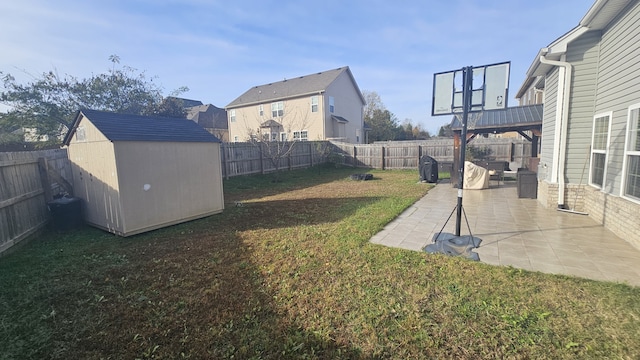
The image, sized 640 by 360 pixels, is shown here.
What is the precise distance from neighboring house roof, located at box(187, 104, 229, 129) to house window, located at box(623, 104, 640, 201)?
A: 107 feet

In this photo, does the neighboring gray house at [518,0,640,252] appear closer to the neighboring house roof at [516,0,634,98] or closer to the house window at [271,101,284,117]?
the neighboring house roof at [516,0,634,98]

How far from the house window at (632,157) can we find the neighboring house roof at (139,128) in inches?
310

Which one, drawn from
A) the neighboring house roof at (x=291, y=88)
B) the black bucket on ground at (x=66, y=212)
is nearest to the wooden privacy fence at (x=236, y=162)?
the black bucket on ground at (x=66, y=212)

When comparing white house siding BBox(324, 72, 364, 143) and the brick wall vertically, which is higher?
white house siding BBox(324, 72, 364, 143)

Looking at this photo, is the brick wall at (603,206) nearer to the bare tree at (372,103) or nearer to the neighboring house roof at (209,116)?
the neighboring house roof at (209,116)

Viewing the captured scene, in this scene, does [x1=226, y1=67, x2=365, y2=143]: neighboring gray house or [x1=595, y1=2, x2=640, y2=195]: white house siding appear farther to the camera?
[x1=226, y1=67, x2=365, y2=143]: neighboring gray house

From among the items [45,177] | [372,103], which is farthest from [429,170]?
[372,103]

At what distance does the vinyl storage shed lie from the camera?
17.0 feet

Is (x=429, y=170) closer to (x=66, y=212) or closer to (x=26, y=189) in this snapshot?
(x=66, y=212)

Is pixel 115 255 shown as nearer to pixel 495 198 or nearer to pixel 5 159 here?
pixel 5 159

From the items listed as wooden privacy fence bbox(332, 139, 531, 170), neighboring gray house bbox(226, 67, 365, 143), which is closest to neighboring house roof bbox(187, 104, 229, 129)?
neighboring gray house bbox(226, 67, 365, 143)

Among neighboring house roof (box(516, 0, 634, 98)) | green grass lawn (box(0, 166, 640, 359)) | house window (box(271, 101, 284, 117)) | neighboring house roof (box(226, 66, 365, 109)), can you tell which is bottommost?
green grass lawn (box(0, 166, 640, 359))

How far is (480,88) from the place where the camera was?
14.5 ft

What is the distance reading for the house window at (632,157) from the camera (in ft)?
13.8
